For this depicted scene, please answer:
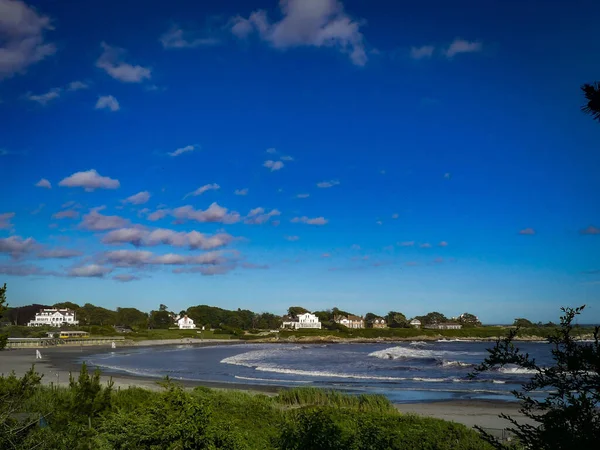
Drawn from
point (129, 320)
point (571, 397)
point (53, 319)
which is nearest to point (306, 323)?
point (129, 320)

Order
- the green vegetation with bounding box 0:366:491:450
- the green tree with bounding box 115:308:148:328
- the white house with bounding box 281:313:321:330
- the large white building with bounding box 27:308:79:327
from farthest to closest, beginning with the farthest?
the white house with bounding box 281:313:321:330
the green tree with bounding box 115:308:148:328
the large white building with bounding box 27:308:79:327
the green vegetation with bounding box 0:366:491:450

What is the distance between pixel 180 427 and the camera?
772cm

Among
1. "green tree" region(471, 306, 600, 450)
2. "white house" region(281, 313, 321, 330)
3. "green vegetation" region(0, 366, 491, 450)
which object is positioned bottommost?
"white house" region(281, 313, 321, 330)

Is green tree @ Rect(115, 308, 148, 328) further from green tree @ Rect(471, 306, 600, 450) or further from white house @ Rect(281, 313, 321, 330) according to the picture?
green tree @ Rect(471, 306, 600, 450)

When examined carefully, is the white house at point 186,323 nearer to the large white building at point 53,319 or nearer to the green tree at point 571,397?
the large white building at point 53,319

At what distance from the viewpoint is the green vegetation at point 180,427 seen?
314 inches

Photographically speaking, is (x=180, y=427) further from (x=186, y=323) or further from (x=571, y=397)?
(x=186, y=323)

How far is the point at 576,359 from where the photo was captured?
13.9 ft

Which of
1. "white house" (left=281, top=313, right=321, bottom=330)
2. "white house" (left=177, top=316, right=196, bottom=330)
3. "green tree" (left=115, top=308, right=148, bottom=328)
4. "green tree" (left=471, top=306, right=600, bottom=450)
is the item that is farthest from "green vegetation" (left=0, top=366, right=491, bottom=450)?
"white house" (left=281, top=313, right=321, bottom=330)

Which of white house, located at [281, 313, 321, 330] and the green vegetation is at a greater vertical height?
the green vegetation

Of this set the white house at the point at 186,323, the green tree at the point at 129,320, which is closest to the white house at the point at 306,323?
the white house at the point at 186,323

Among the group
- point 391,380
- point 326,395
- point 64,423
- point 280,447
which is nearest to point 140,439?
point 280,447

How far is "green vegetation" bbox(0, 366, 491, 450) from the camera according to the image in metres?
7.98

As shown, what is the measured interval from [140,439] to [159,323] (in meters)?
202
